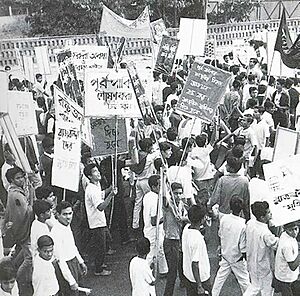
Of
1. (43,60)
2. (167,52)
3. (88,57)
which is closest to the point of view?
(88,57)

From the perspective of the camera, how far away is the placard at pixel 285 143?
672 cm

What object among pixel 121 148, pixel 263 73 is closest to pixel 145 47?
pixel 263 73

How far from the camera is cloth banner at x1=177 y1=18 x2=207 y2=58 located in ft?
42.0

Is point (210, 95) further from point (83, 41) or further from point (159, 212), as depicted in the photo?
point (83, 41)

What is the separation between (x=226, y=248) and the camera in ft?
20.6

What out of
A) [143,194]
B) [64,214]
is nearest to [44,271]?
[64,214]

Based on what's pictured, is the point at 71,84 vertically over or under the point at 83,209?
over

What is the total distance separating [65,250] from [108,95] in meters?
2.12

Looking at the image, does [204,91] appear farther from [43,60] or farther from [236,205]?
[43,60]

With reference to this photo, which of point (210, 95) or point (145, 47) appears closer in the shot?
point (210, 95)

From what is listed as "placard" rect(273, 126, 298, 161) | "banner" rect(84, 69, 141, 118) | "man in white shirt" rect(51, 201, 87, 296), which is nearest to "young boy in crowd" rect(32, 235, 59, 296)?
"man in white shirt" rect(51, 201, 87, 296)

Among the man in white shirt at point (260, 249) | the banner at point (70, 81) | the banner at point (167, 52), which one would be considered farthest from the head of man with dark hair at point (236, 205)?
the banner at point (167, 52)

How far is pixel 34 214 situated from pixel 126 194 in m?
3.73

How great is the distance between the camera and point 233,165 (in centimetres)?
698
